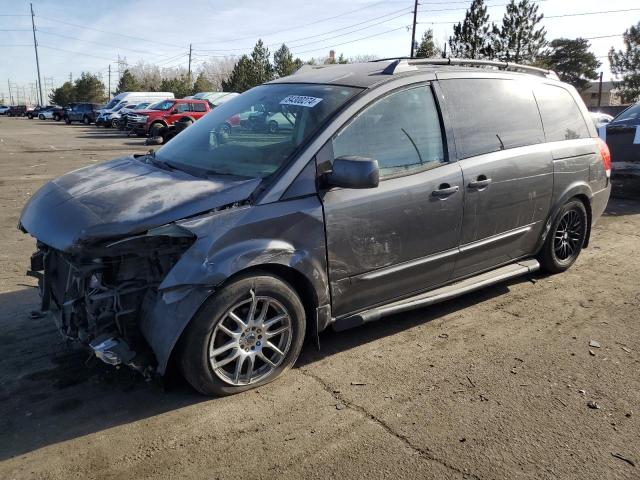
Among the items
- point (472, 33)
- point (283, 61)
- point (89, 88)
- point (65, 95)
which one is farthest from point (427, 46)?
point (65, 95)

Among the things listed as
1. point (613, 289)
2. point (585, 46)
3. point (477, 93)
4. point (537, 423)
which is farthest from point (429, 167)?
point (585, 46)

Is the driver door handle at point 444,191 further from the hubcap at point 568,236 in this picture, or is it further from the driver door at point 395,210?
the hubcap at point 568,236

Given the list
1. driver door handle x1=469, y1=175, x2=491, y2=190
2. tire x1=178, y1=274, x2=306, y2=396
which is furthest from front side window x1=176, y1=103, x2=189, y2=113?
tire x1=178, y1=274, x2=306, y2=396

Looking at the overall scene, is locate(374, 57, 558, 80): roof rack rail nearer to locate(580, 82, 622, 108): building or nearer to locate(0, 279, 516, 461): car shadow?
locate(0, 279, 516, 461): car shadow

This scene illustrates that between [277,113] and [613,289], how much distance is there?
139 inches

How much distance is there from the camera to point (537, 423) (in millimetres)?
2979

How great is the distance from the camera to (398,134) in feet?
12.3

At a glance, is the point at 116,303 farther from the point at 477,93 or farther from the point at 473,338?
the point at 477,93

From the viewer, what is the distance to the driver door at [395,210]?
3465 millimetres

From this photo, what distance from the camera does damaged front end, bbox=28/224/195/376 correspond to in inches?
114

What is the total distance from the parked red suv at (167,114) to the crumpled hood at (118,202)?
941 inches

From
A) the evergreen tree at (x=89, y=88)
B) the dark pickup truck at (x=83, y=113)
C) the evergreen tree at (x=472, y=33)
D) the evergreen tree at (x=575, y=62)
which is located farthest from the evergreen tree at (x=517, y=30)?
the evergreen tree at (x=89, y=88)

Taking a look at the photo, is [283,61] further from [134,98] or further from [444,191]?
[444,191]

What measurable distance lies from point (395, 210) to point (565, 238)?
2.51 meters
